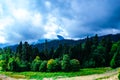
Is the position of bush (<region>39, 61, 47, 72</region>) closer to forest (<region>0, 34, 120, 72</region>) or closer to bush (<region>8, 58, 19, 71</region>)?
forest (<region>0, 34, 120, 72</region>)

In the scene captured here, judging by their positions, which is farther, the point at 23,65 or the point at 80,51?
the point at 80,51

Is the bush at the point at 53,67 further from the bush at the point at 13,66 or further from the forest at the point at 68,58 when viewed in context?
the bush at the point at 13,66

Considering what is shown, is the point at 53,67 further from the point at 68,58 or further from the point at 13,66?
the point at 13,66

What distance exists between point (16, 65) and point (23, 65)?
3342mm

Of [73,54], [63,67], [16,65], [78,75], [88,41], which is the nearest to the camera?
[78,75]

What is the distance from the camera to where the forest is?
127688 millimetres

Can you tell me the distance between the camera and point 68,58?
5118 inches

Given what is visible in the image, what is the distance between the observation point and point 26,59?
153250 mm

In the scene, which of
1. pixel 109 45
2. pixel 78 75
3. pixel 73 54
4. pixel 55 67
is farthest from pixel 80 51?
pixel 78 75

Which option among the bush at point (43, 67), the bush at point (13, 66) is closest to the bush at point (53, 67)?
the bush at point (43, 67)

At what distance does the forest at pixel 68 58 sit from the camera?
127688 millimetres

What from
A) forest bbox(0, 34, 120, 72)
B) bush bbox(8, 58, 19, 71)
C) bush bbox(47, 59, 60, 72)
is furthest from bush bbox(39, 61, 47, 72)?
bush bbox(8, 58, 19, 71)

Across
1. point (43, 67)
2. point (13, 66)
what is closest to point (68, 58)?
point (43, 67)

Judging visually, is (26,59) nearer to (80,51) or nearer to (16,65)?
(16,65)
